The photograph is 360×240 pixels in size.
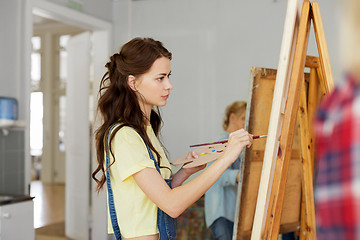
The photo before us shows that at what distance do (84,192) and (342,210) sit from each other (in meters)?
4.20

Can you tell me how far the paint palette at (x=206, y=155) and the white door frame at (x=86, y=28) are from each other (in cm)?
201

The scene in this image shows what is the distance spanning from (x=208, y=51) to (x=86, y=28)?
1.20 metres

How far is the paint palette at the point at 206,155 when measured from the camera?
1722mm

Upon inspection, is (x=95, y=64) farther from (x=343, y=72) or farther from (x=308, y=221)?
(x=343, y=72)

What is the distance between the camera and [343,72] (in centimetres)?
66

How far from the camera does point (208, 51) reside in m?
4.11

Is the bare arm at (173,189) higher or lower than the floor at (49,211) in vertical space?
higher

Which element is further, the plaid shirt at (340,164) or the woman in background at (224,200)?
the woman in background at (224,200)

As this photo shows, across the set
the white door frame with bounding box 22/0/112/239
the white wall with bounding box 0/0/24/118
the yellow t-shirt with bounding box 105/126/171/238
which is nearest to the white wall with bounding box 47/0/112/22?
the white door frame with bounding box 22/0/112/239

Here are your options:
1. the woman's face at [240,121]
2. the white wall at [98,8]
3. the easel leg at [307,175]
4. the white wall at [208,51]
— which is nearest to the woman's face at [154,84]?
the easel leg at [307,175]

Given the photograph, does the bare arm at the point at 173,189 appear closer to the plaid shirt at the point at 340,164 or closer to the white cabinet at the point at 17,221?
the plaid shirt at the point at 340,164

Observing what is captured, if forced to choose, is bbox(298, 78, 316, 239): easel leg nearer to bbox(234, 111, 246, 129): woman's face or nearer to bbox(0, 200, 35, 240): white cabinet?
bbox(234, 111, 246, 129): woman's face

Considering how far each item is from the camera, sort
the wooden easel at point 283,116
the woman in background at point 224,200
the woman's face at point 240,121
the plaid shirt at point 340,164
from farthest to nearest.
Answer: the woman's face at point 240,121, the woman in background at point 224,200, the wooden easel at point 283,116, the plaid shirt at point 340,164

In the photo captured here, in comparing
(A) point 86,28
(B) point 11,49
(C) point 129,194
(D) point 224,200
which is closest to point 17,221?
(B) point 11,49
